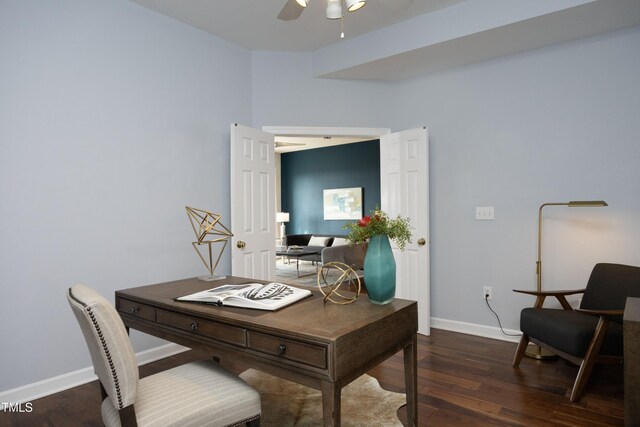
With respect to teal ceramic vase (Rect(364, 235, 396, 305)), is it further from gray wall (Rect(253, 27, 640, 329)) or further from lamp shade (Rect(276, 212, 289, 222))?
lamp shade (Rect(276, 212, 289, 222))

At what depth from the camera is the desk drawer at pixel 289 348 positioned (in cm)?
135

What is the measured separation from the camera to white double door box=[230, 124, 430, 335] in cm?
376

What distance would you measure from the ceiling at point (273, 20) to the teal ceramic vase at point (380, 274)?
215 cm

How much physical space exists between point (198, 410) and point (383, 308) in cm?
82

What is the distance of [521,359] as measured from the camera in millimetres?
3139

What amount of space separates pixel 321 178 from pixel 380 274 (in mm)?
8008

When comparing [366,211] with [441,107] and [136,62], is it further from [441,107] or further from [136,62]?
[136,62]

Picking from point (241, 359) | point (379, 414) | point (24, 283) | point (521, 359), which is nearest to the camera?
point (241, 359)

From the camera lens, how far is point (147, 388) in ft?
5.17

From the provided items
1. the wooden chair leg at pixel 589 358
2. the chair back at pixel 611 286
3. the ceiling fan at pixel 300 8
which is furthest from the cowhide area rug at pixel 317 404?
the ceiling fan at pixel 300 8

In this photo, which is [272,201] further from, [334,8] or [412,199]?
[334,8]

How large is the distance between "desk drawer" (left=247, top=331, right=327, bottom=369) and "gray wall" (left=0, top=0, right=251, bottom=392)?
1991 mm

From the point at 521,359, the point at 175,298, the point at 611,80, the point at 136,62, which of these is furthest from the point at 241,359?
the point at 611,80

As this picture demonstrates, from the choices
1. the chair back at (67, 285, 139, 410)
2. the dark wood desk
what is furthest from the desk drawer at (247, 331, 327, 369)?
the chair back at (67, 285, 139, 410)
